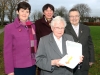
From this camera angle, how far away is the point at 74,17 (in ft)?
13.4

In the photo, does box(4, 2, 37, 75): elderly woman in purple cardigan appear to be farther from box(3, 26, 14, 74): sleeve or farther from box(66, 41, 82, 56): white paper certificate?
box(66, 41, 82, 56): white paper certificate

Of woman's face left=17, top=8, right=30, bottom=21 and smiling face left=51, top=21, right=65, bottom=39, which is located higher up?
woman's face left=17, top=8, right=30, bottom=21

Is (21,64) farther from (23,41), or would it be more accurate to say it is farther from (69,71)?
(69,71)

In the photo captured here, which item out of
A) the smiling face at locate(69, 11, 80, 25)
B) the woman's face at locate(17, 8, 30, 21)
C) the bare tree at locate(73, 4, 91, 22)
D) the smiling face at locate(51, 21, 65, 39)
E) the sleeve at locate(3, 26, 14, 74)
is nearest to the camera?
the smiling face at locate(51, 21, 65, 39)

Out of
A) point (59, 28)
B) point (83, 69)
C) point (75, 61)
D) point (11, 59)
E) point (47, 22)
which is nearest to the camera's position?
point (75, 61)

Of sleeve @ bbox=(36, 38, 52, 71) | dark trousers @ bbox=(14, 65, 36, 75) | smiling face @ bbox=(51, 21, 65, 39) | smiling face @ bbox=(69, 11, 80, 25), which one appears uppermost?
smiling face @ bbox=(69, 11, 80, 25)

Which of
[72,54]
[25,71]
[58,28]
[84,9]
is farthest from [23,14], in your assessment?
[84,9]

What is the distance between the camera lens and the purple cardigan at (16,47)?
3543 mm

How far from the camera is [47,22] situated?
15.7ft

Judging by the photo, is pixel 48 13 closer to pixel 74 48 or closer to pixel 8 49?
pixel 8 49

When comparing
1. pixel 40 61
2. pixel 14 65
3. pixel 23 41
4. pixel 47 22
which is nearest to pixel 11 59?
pixel 14 65

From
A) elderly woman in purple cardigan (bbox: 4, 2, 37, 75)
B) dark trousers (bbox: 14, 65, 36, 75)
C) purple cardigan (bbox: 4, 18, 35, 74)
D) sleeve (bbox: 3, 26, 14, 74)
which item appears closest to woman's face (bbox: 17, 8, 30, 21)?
elderly woman in purple cardigan (bbox: 4, 2, 37, 75)

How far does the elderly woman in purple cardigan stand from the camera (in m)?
3.56

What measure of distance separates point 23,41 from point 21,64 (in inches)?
18.3
